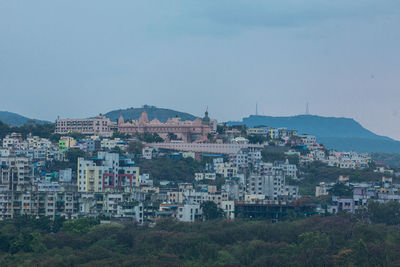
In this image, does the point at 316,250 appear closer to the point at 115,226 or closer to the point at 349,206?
the point at 115,226

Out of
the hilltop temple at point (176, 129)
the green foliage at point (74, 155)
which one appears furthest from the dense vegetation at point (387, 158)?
the green foliage at point (74, 155)

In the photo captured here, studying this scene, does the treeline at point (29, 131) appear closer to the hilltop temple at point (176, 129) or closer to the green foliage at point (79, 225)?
the hilltop temple at point (176, 129)

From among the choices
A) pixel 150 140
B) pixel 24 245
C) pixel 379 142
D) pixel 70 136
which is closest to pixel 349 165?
pixel 150 140

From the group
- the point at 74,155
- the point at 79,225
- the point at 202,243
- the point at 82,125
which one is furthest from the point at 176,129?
the point at 202,243

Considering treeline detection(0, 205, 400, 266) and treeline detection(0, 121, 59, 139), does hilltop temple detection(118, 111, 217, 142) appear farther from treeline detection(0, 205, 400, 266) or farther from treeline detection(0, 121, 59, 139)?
treeline detection(0, 205, 400, 266)

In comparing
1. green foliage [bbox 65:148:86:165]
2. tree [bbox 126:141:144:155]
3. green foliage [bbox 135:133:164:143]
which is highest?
green foliage [bbox 135:133:164:143]

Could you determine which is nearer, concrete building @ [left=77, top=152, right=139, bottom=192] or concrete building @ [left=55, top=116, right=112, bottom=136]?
concrete building @ [left=77, top=152, right=139, bottom=192]

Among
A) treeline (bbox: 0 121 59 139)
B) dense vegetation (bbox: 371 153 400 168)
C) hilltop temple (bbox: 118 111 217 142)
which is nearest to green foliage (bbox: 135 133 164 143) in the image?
hilltop temple (bbox: 118 111 217 142)
